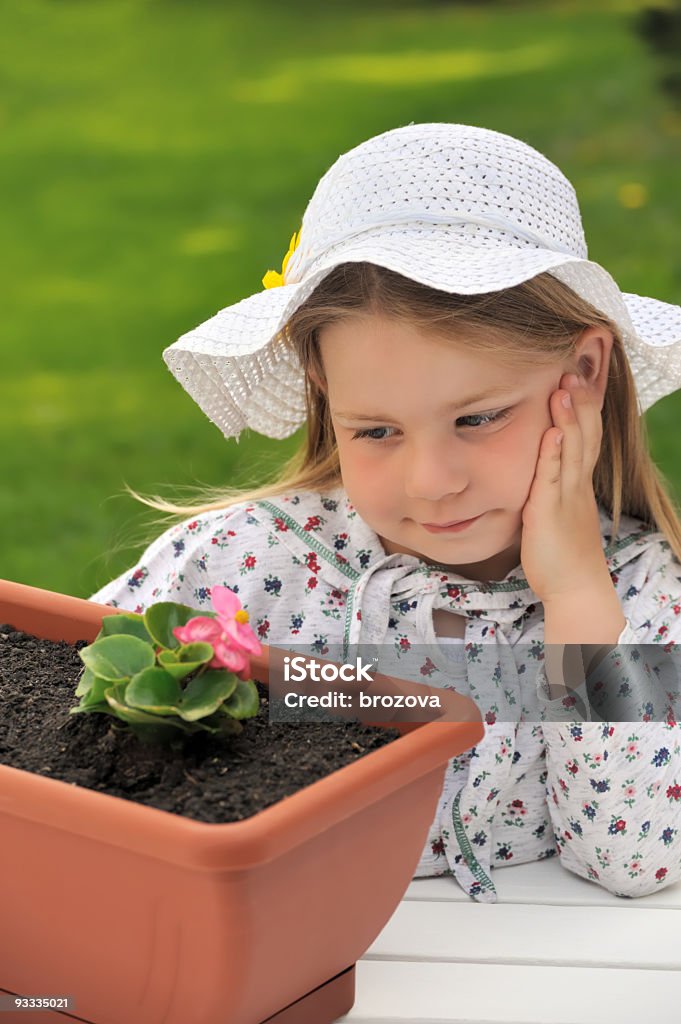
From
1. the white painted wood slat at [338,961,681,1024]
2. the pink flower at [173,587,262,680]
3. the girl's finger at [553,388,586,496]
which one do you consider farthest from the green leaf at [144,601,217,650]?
the girl's finger at [553,388,586,496]

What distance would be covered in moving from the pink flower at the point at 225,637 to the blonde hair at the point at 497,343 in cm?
44

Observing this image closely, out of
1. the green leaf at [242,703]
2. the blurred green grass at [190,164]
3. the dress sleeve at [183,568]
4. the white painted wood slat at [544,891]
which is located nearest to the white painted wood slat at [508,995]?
the white painted wood slat at [544,891]

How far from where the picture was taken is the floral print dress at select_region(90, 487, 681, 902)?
1.42m

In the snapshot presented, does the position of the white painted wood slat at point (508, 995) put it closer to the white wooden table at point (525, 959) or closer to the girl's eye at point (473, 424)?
the white wooden table at point (525, 959)

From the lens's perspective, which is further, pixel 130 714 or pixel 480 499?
pixel 480 499

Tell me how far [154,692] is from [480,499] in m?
0.53

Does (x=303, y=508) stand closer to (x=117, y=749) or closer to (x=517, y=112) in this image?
(x=117, y=749)

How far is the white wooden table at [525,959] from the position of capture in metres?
1.11

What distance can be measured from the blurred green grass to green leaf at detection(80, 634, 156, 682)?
2576mm

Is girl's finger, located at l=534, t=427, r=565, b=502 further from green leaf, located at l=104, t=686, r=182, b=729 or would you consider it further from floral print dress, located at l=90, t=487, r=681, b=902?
green leaf, located at l=104, t=686, r=182, b=729

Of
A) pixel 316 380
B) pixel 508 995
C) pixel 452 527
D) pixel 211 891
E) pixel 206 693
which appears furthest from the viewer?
pixel 316 380

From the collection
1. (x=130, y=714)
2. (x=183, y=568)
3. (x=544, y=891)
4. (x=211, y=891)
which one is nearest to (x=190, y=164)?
(x=183, y=568)

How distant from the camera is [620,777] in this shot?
4.67 ft

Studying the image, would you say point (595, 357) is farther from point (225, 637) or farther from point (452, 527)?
point (225, 637)
